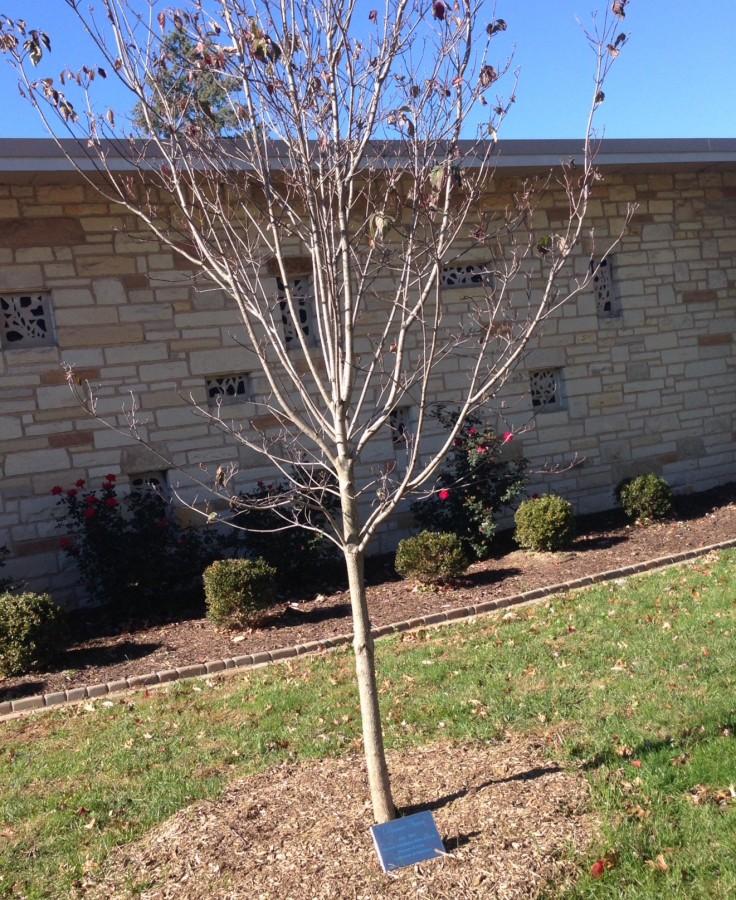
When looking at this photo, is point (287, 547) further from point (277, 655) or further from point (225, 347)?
point (225, 347)

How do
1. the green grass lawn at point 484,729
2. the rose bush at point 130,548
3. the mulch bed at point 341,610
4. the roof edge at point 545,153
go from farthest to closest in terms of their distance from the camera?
the rose bush at point 130,548 < the roof edge at point 545,153 < the mulch bed at point 341,610 < the green grass lawn at point 484,729

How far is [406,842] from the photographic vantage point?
355 centimetres

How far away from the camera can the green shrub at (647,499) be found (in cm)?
1024

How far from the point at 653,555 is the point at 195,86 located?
619 cm

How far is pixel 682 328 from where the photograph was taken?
12.1 m

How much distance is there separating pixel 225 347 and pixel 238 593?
2917mm

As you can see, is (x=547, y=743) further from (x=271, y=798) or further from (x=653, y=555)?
(x=653, y=555)

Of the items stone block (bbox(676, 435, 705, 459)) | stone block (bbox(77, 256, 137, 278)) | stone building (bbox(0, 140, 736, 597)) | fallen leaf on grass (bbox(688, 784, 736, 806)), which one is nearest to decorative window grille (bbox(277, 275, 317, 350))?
stone building (bbox(0, 140, 736, 597))

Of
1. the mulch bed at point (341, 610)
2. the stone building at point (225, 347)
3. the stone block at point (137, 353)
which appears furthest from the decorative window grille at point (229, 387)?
the mulch bed at point (341, 610)

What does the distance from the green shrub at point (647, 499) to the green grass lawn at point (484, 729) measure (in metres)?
2.98

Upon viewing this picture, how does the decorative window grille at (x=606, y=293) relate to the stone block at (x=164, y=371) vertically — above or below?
above

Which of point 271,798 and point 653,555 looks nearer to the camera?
point 271,798

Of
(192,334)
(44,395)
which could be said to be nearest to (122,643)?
(44,395)

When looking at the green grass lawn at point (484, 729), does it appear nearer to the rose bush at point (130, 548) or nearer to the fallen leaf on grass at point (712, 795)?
the fallen leaf on grass at point (712, 795)
